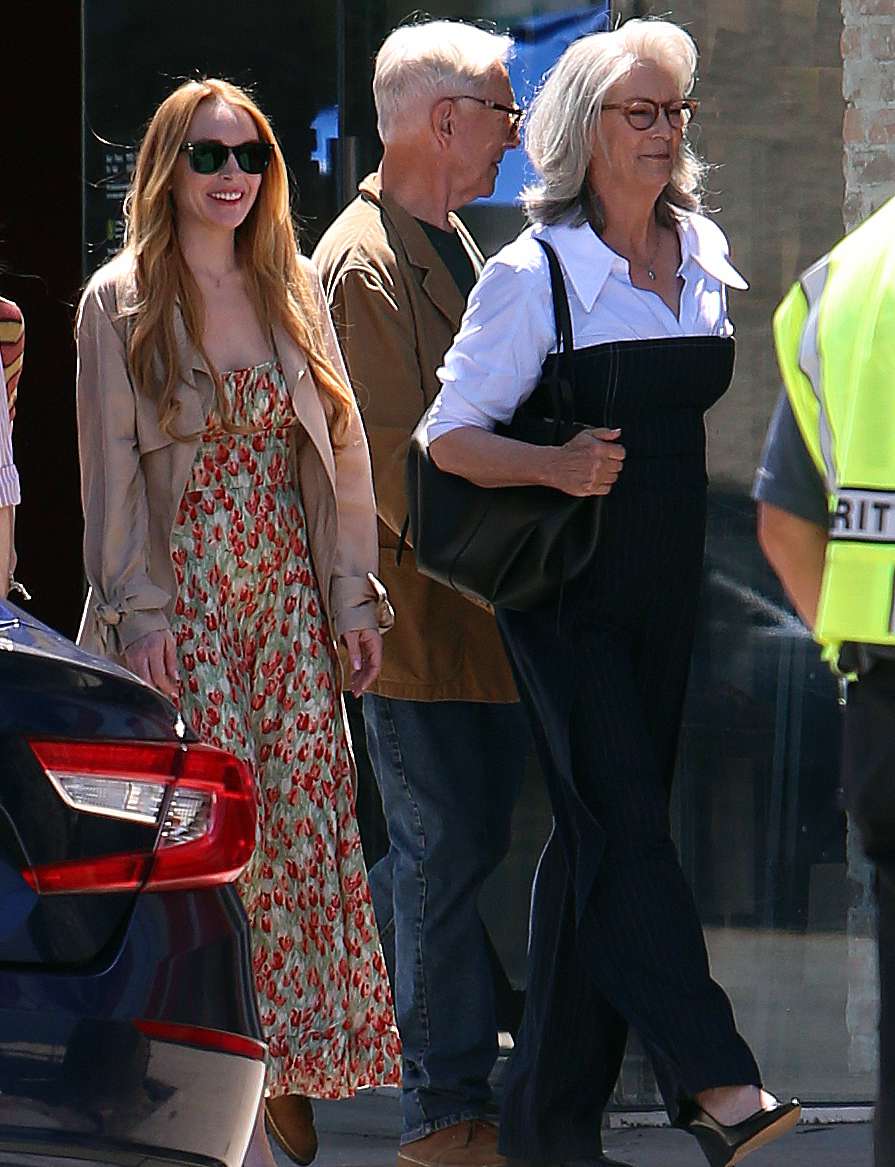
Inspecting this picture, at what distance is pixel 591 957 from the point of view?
4254 millimetres

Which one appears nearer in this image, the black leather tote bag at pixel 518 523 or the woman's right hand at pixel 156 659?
the black leather tote bag at pixel 518 523

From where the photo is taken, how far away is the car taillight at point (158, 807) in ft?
9.76

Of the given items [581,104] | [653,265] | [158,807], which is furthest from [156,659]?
[158,807]

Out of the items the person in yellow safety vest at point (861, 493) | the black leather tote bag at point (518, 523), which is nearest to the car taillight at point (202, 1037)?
the person in yellow safety vest at point (861, 493)

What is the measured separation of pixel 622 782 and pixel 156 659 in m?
0.93

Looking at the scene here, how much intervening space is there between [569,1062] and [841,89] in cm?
237

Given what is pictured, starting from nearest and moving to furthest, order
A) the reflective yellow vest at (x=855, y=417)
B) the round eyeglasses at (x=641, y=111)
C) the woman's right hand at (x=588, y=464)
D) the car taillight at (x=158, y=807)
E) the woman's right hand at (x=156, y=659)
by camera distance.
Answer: the reflective yellow vest at (x=855, y=417), the car taillight at (x=158, y=807), the woman's right hand at (x=588, y=464), the round eyeglasses at (x=641, y=111), the woman's right hand at (x=156, y=659)

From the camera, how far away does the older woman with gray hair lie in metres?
4.20

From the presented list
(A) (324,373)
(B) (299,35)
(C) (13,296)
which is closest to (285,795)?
(A) (324,373)

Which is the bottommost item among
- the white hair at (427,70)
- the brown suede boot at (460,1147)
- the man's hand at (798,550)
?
the brown suede boot at (460,1147)

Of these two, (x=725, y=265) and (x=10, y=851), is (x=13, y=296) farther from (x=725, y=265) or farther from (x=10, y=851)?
(x=10, y=851)

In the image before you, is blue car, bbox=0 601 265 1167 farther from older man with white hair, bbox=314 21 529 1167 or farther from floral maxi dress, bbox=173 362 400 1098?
older man with white hair, bbox=314 21 529 1167

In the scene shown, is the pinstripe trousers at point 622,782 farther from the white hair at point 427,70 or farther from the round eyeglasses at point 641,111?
the white hair at point 427,70

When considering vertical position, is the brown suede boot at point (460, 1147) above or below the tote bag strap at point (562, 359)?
below
